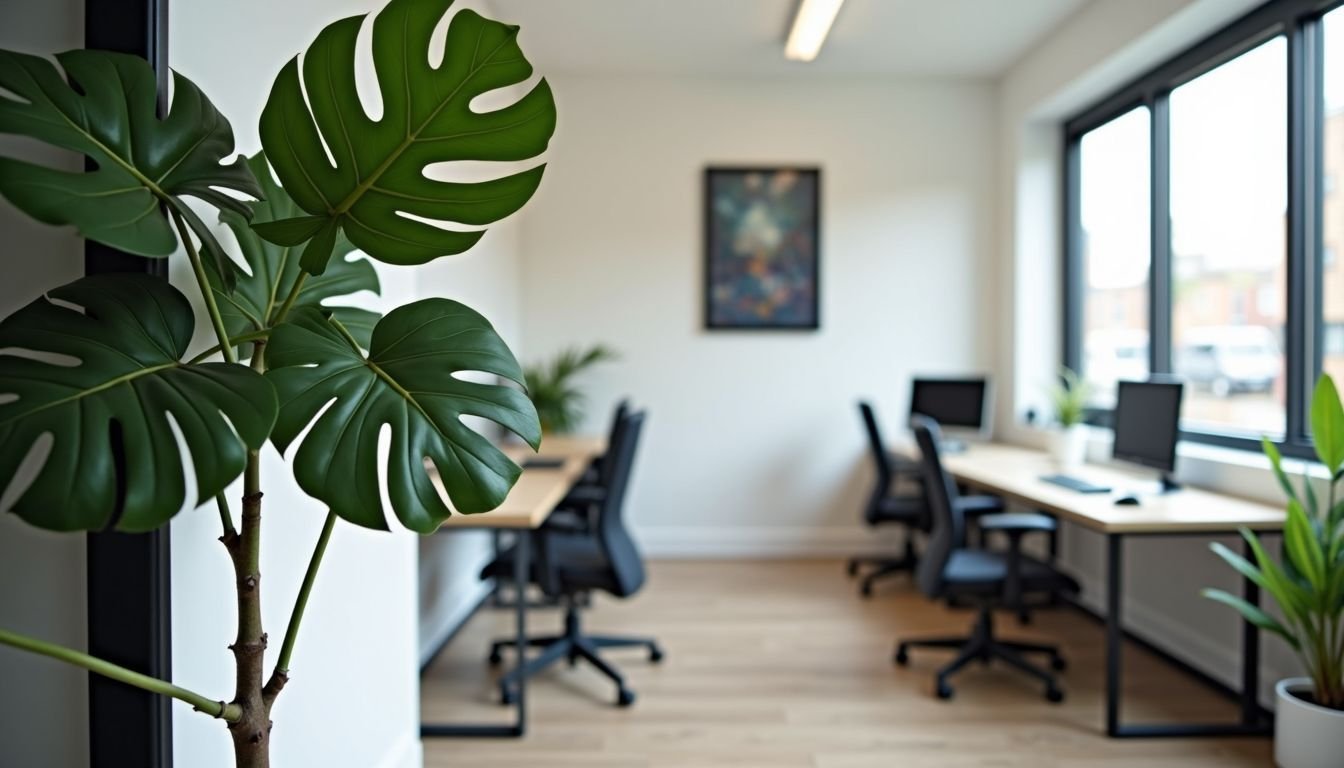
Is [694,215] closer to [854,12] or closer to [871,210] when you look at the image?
[871,210]

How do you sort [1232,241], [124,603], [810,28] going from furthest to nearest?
[810,28] → [1232,241] → [124,603]

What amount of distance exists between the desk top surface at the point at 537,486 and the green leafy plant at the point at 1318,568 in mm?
2113

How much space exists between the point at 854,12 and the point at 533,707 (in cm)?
353

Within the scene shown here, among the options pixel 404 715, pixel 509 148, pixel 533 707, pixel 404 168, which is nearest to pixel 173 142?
pixel 404 168

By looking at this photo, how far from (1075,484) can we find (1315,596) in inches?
38.4

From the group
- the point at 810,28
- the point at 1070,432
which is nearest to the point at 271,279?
the point at 810,28

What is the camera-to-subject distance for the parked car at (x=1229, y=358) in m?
3.31

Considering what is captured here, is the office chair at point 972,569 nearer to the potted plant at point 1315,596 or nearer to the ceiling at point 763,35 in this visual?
the potted plant at point 1315,596

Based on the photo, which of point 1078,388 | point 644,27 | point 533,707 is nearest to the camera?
point 533,707

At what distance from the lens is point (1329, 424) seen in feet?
7.79

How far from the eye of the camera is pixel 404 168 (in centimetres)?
122

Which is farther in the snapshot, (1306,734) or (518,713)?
(518,713)

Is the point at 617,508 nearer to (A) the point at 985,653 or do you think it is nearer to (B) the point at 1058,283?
(A) the point at 985,653

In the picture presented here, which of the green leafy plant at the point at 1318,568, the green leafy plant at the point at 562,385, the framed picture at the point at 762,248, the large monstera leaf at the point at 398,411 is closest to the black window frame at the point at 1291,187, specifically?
the green leafy plant at the point at 1318,568
